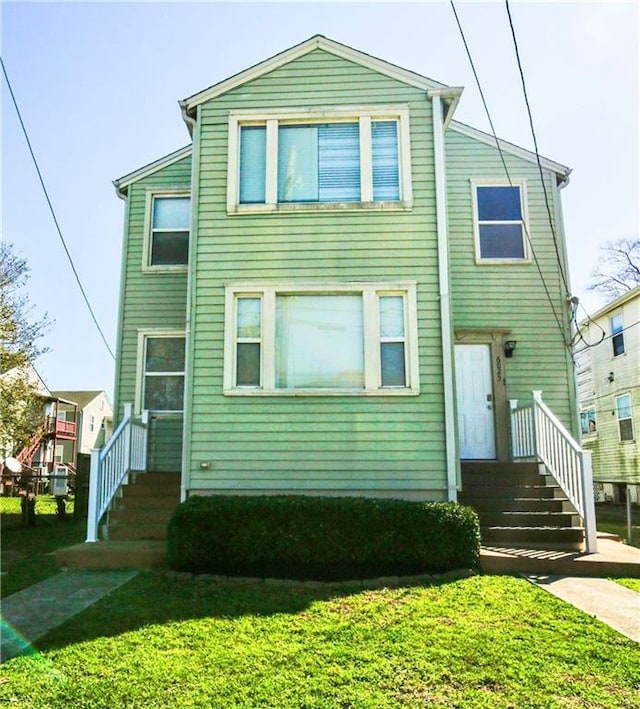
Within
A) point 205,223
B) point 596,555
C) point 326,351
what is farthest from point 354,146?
point 596,555

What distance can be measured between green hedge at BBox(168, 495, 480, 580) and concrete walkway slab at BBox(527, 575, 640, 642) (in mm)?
933

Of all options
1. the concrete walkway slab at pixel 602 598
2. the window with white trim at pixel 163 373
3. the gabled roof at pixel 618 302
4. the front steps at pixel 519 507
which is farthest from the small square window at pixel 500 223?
the gabled roof at pixel 618 302

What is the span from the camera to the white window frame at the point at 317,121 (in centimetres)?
870

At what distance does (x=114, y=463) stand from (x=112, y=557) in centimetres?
169

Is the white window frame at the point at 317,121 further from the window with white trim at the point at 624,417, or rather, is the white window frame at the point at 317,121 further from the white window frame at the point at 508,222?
the window with white trim at the point at 624,417

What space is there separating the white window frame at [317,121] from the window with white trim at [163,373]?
321cm

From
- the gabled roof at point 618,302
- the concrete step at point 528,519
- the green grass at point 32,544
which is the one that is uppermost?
the gabled roof at point 618,302

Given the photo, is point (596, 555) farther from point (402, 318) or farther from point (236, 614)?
point (236, 614)

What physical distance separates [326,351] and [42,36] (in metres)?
5.96

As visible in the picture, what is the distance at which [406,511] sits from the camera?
272 inches

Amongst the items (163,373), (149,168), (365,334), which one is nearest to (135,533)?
(163,373)

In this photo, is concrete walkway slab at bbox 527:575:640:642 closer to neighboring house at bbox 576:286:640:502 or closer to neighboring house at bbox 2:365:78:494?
neighboring house at bbox 576:286:640:502

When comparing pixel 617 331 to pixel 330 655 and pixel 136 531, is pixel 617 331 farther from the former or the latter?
pixel 330 655

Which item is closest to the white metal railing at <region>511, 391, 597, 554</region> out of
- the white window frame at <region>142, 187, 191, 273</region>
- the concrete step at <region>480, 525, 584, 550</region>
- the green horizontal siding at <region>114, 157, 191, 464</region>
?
the concrete step at <region>480, 525, 584, 550</region>
